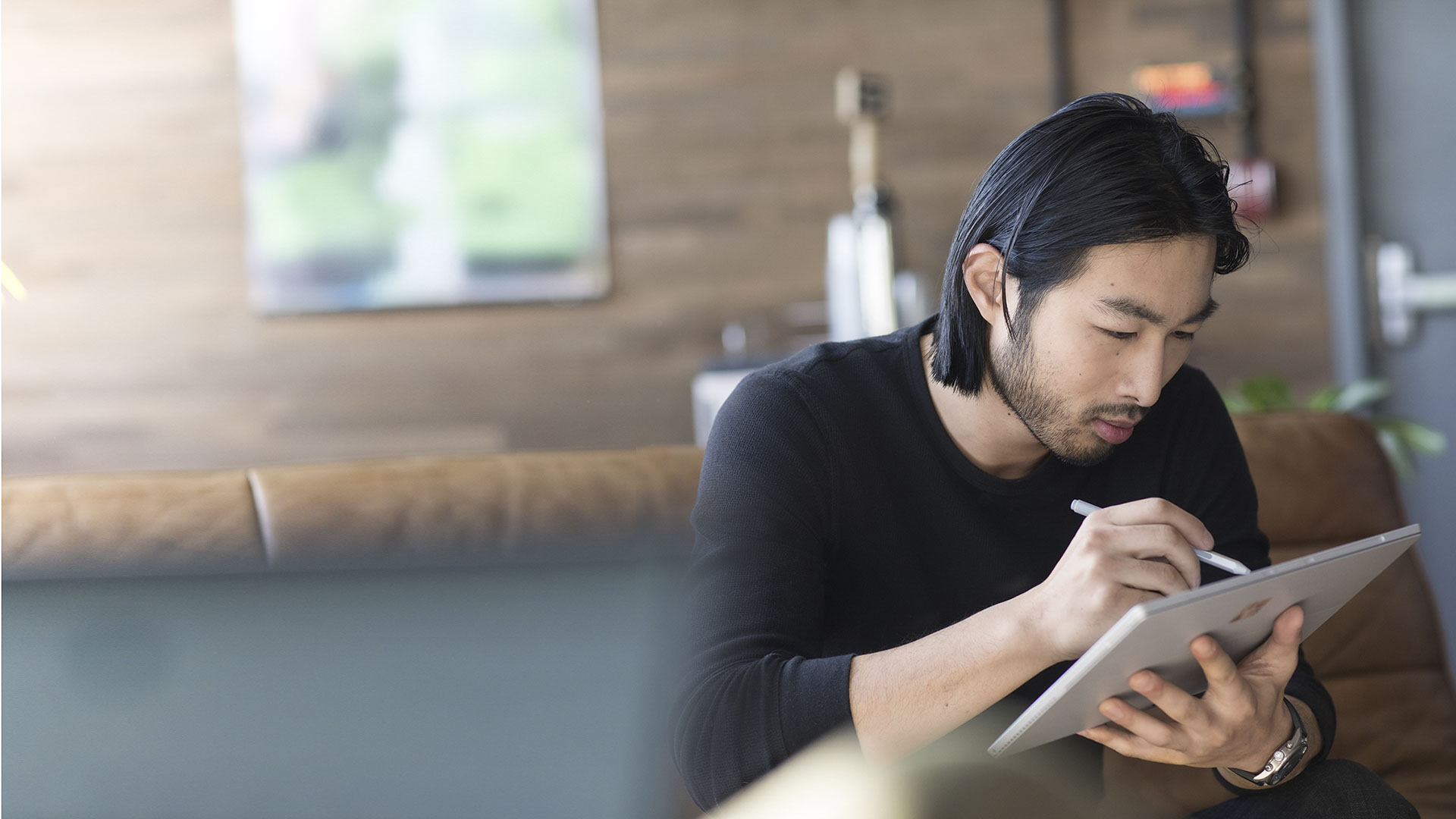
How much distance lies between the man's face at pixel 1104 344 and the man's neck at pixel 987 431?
0.6 inches

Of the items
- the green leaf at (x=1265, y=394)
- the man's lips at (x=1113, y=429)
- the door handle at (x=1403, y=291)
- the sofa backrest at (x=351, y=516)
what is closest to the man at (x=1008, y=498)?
the man's lips at (x=1113, y=429)

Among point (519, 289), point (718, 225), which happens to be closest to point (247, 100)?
point (519, 289)

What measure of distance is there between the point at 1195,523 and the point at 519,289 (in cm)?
273

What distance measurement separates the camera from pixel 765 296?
3.47m

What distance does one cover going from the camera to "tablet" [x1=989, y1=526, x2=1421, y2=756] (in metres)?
0.77

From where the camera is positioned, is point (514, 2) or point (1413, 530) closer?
point (1413, 530)

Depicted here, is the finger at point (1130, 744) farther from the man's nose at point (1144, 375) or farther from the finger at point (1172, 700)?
the man's nose at point (1144, 375)

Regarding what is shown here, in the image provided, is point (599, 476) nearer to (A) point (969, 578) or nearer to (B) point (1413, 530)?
(A) point (969, 578)

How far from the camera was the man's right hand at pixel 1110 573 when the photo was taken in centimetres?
87

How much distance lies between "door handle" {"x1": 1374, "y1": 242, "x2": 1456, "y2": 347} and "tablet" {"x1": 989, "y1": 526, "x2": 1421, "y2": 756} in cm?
240

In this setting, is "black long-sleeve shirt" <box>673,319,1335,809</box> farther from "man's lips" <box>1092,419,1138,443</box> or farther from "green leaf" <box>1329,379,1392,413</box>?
"green leaf" <box>1329,379,1392,413</box>

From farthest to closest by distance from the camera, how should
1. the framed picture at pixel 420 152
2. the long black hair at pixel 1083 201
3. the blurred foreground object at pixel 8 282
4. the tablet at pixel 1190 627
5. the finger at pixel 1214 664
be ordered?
1. the framed picture at pixel 420 152
2. the blurred foreground object at pixel 8 282
3. the long black hair at pixel 1083 201
4. the finger at pixel 1214 664
5. the tablet at pixel 1190 627

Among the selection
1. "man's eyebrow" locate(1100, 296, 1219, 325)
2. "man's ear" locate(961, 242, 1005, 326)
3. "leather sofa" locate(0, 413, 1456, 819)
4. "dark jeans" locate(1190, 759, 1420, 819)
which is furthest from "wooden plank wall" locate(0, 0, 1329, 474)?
"dark jeans" locate(1190, 759, 1420, 819)

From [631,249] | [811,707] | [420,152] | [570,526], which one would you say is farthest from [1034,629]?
[420,152]
